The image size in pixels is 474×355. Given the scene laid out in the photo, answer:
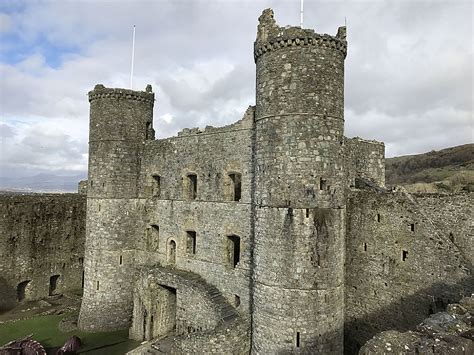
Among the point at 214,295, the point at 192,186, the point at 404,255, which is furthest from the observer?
the point at 192,186

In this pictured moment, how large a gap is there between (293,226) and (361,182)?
17.6ft

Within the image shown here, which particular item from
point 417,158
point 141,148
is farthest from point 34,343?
point 417,158

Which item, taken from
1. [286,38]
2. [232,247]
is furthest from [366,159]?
[286,38]

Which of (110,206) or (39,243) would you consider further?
(39,243)

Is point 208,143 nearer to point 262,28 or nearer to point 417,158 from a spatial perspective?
point 262,28

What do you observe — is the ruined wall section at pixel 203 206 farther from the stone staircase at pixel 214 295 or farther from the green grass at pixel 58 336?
the green grass at pixel 58 336

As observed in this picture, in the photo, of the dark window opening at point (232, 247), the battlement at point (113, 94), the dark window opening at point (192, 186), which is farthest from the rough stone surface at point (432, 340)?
the battlement at point (113, 94)

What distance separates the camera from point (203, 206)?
1719cm

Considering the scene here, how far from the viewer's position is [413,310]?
12.6 meters

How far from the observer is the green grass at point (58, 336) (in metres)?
16.6

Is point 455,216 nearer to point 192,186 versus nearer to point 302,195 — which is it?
point 302,195

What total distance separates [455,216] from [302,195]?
18.3 feet

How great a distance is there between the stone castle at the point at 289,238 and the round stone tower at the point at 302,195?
3 cm

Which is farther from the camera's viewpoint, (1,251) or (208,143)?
(1,251)
